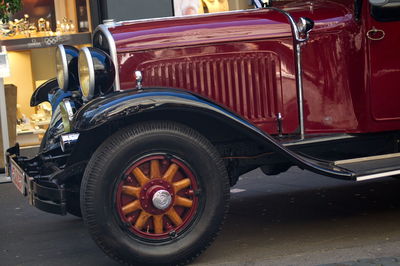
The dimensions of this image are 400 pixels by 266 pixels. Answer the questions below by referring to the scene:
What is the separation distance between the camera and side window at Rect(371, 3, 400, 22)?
5.30 meters

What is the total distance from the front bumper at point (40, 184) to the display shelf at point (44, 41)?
4.32 m

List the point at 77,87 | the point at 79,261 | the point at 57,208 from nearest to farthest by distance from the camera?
the point at 57,208
the point at 79,261
the point at 77,87

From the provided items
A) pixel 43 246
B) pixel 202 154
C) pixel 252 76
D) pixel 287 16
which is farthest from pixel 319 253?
pixel 43 246

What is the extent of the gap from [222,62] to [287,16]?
55 centimetres

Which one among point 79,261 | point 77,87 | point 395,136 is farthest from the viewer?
point 77,87

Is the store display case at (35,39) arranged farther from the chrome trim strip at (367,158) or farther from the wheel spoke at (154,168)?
the chrome trim strip at (367,158)

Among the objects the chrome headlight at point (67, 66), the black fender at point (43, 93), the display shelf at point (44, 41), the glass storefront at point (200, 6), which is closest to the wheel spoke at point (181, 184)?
the chrome headlight at point (67, 66)

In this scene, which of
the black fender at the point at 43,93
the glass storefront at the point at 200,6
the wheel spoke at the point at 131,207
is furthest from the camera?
the glass storefront at the point at 200,6

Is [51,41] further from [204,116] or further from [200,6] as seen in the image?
[204,116]

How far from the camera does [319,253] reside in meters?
4.86

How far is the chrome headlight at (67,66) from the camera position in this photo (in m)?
5.68

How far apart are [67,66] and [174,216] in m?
1.57

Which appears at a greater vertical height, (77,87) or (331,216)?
(77,87)

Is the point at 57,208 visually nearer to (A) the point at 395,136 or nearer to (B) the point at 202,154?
(B) the point at 202,154
